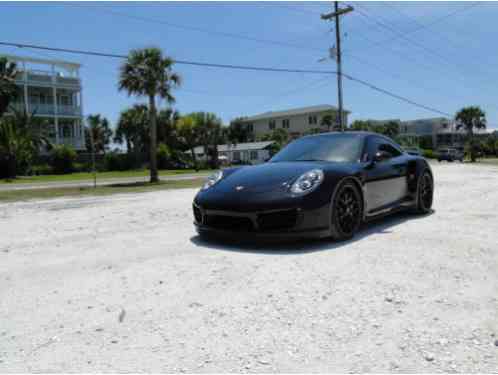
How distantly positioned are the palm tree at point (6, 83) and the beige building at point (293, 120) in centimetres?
3913

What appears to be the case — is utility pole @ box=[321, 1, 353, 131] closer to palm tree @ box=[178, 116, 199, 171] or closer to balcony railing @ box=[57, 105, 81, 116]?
palm tree @ box=[178, 116, 199, 171]

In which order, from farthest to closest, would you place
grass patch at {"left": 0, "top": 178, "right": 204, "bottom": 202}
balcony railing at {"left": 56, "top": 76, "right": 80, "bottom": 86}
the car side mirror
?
balcony railing at {"left": 56, "top": 76, "right": 80, "bottom": 86} < grass patch at {"left": 0, "top": 178, "right": 204, "bottom": 202} < the car side mirror

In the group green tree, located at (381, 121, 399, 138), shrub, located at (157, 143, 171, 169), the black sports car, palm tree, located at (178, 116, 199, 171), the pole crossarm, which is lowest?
the black sports car

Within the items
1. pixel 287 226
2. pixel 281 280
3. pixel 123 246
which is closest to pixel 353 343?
pixel 281 280

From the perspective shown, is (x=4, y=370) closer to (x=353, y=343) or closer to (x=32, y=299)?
(x=32, y=299)

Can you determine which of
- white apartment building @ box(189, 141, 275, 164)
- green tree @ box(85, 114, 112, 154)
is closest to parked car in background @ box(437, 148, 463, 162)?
white apartment building @ box(189, 141, 275, 164)

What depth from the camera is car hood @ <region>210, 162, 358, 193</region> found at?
447 centimetres

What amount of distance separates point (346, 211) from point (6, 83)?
40.6 meters

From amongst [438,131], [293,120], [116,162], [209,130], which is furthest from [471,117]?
[116,162]

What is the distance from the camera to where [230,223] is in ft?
14.6

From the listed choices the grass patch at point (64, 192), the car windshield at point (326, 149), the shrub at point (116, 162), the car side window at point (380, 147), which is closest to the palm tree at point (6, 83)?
the shrub at point (116, 162)

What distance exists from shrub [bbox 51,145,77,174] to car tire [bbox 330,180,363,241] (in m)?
37.8

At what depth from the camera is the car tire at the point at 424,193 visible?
20.7 feet

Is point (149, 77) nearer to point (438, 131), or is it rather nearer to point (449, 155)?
point (449, 155)
